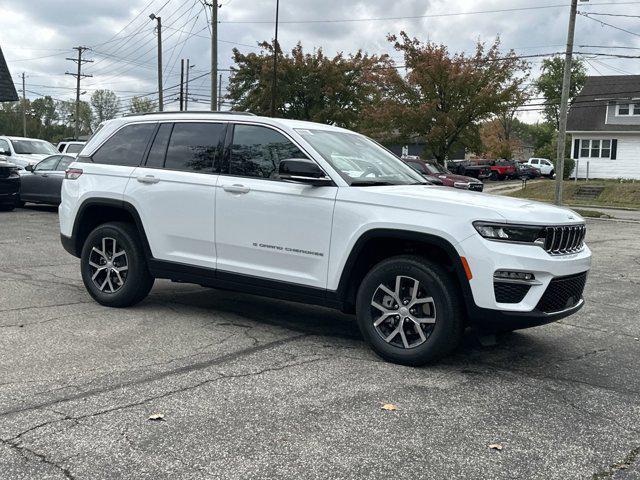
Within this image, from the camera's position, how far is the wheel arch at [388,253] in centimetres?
473

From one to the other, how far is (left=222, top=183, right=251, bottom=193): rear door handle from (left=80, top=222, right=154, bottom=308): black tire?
47.8 inches


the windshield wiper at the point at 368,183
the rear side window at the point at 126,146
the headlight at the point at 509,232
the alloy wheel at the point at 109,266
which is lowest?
the alloy wheel at the point at 109,266

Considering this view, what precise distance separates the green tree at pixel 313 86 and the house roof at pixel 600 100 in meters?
14.5

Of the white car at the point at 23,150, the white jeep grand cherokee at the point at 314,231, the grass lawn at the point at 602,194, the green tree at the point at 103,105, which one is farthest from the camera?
the green tree at the point at 103,105

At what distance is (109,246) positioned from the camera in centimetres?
660

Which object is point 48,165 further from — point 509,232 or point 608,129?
point 608,129

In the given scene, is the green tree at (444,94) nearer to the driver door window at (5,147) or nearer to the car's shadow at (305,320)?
the driver door window at (5,147)

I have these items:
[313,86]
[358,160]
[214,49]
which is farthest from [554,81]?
[358,160]

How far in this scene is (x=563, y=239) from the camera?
16.0ft

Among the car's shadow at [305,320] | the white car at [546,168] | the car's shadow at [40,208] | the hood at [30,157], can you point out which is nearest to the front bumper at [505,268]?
the car's shadow at [305,320]

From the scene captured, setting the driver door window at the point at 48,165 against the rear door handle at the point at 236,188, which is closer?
the rear door handle at the point at 236,188

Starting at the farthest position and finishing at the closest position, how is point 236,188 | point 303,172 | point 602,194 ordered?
point 602,194
point 236,188
point 303,172

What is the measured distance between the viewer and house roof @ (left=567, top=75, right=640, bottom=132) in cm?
4269

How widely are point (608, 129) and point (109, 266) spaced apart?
41658mm
